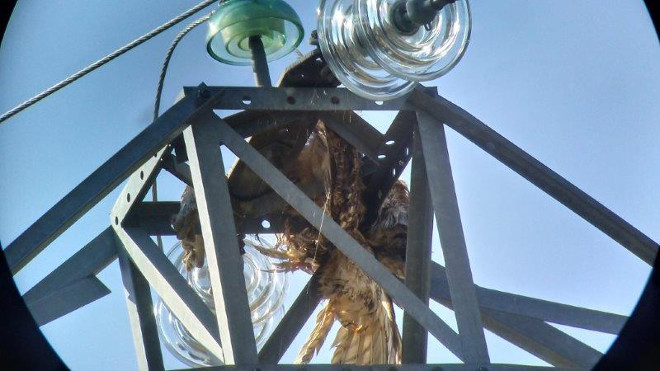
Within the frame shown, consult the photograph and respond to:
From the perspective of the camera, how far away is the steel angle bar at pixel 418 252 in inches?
211

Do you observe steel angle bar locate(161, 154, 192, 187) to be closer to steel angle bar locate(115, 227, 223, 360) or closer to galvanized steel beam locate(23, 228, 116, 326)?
steel angle bar locate(115, 227, 223, 360)

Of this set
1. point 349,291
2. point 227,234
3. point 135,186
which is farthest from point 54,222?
point 349,291

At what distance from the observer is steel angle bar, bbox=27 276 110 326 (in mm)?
5352

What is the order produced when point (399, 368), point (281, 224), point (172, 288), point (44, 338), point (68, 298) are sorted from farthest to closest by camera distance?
point (281, 224), point (68, 298), point (172, 288), point (399, 368), point (44, 338)

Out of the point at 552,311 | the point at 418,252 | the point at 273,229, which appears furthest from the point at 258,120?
the point at 552,311

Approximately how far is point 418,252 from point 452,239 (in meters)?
0.39

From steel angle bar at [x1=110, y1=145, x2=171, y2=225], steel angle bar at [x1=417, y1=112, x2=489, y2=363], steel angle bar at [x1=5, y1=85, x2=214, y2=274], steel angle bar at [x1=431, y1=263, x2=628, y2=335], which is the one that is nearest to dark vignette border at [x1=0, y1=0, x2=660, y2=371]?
steel angle bar at [x1=5, y1=85, x2=214, y2=274]

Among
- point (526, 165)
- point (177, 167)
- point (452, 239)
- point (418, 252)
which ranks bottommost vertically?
point (177, 167)

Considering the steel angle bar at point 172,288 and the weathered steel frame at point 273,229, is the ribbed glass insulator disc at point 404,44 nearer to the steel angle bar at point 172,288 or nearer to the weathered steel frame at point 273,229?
the weathered steel frame at point 273,229

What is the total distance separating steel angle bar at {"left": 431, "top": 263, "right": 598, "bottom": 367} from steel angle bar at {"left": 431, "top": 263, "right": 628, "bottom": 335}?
1.4 inches

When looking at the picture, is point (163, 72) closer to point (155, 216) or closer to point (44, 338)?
point (155, 216)

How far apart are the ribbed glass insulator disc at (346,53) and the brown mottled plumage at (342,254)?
32.9 inches

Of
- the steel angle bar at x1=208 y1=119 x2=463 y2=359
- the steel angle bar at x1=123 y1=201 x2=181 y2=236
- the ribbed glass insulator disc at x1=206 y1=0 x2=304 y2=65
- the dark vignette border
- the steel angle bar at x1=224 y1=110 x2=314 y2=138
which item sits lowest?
the dark vignette border

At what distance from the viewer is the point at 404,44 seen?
4672mm
